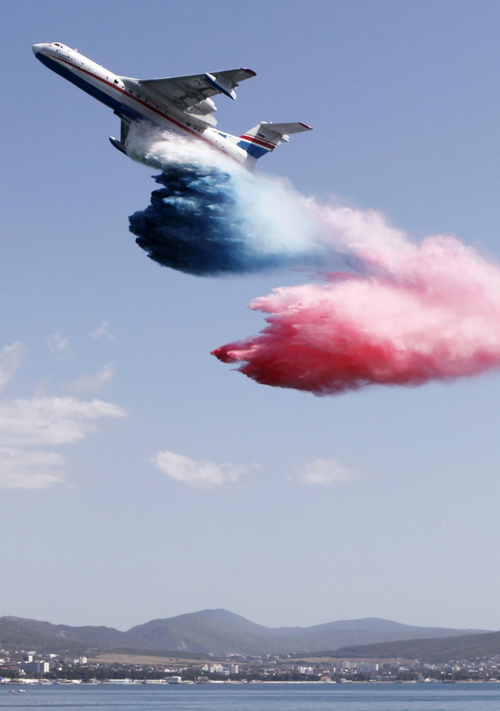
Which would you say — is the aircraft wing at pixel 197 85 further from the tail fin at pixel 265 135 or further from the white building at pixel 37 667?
the white building at pixel 37 667

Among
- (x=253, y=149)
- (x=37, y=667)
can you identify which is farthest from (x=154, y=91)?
(x=37, y=667)

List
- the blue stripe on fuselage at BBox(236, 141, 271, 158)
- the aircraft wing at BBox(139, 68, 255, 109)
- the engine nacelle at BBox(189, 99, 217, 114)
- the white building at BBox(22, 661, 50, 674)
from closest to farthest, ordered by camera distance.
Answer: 1. the aircraft wing at BBox(139, 68, 255, 109)
2. the engine nacelle at BBox(189, 99, 217, 114)
3. the blue stripe on fuselage at BBox(236, 141, 271, 158)
4. the white building at BBox(22, 661, 50, 674)

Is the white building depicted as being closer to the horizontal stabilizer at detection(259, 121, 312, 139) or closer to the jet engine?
the horizontal stabilizer at detection(259, 121, 312, 139)

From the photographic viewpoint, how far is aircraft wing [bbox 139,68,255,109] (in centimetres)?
3784

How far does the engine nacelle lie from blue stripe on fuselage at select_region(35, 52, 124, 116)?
3.46 meters

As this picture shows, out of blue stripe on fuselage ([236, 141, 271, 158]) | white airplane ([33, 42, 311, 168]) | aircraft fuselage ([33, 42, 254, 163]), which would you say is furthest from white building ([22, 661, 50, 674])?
aircraft fuselage ([33, 42, 254, 163])

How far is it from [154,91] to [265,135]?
8702mm

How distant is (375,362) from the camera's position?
37781 mm

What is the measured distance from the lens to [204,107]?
130ft

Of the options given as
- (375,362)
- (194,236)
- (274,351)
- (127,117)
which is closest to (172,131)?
(127,117)

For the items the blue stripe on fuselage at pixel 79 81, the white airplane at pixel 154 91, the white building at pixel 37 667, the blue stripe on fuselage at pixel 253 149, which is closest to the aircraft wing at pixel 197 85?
the white airplane at pixel 154 91

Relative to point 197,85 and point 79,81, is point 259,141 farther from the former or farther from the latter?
point 79,81
